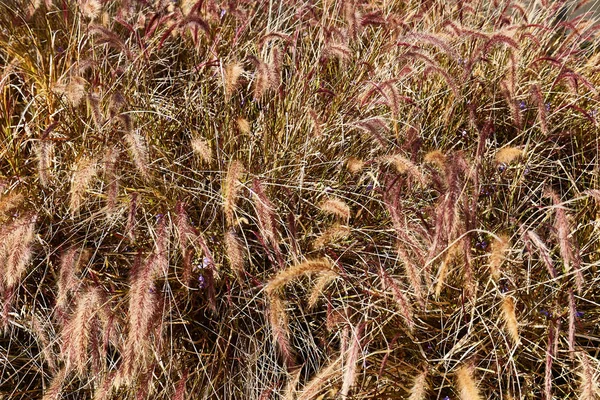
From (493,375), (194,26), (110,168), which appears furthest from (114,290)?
(493,375)

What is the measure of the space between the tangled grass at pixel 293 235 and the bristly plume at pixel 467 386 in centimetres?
1

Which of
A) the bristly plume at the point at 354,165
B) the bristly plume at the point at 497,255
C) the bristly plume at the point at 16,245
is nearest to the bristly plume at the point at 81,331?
the bristly plume at the point at 16,245

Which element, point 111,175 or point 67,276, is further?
point 111,175

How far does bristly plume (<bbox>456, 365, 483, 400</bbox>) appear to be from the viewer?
2012mm

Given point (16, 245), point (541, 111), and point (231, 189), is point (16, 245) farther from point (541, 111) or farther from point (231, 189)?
point (541, 111)

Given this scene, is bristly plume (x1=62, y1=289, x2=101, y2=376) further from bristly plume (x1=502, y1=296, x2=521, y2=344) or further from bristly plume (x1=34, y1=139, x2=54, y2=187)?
bristly plume (x1=502, y1=296, x2=521, y2=344)

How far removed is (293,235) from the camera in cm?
255

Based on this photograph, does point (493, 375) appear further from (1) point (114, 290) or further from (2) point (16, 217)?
(2) point (16, 217)

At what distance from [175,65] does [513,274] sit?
196cm

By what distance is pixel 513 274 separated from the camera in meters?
2.59

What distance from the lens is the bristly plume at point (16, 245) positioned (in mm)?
2207

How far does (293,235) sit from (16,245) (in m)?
0.88

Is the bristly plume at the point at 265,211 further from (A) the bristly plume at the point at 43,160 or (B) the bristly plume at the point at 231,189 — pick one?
(A) the bristly plume at the point at 43,160

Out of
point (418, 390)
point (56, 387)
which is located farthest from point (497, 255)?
point (56, 387)
